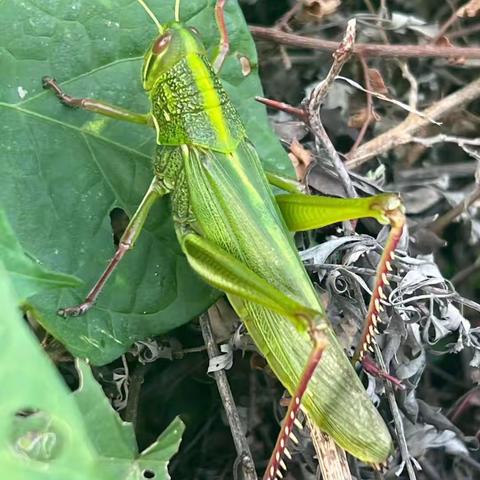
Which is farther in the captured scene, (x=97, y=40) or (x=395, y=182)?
(x=395, y=182)

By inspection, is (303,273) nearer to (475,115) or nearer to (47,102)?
(47,102)

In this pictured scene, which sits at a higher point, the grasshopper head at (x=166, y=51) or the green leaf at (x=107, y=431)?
the grasshopper head at (x=166, y=51)

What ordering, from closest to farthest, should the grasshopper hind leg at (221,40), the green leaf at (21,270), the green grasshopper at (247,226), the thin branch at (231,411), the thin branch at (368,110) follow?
the green leaf at (21,270)
the green grasshopper at (247,226)
the thin branch at (231,411)
the grasshopper hind leg at (221,40)
the thin branch at (368,110)

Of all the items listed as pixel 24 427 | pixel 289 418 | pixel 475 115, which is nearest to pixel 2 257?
pixel 24 427

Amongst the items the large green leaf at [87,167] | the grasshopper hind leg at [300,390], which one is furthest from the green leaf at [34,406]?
the large green leaf at [87,167]

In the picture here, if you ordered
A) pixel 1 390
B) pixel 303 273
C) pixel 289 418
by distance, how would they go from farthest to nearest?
1. pixel 303 273
2. pixel 289 418
3. pixel 1 390

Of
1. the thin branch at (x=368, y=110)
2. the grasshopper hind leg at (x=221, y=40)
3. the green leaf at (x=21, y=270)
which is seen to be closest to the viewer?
the green leaf at (x=21, y=270)

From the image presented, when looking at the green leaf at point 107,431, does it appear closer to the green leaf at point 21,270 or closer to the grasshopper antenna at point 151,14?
the green leaf at point 21,270

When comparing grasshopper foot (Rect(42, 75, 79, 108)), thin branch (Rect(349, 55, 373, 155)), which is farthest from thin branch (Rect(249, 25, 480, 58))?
grasshopper foot (Rect(42, 75, 79, 108))
